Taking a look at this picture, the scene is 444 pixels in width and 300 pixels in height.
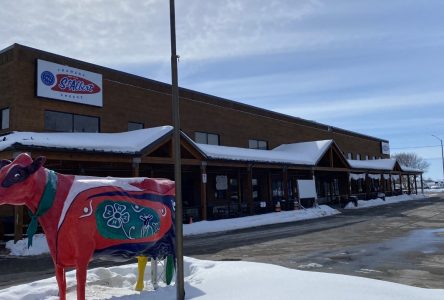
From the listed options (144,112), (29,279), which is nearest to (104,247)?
(29,279)

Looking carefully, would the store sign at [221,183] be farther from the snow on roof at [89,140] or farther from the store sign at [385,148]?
the store sign at [385,148]

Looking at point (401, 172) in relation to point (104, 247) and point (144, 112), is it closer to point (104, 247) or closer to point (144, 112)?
point (144, 112)

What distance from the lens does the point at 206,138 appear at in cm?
3397

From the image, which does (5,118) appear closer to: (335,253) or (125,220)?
(335,253)

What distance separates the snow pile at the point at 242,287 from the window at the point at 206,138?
2322 cm

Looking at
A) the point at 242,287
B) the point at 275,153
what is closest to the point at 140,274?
Result: the point at 242,287

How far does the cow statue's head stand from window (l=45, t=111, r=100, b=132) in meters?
17.0

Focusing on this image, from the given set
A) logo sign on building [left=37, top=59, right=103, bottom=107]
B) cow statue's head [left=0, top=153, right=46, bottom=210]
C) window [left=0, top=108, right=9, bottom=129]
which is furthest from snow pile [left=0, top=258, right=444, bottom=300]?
logo sign on building [left=37, top=59, right=103, bottom=107]

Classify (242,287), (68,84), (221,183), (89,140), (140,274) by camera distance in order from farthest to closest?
1. (221,183)
2. (68,84)
3. (89,140)
4. (140,274)
5. (242,287)

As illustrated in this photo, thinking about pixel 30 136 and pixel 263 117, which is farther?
pixel 263 117

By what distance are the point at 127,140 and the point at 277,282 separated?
15779mm

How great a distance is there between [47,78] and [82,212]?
17551 millimetres

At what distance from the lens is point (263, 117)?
4128cm

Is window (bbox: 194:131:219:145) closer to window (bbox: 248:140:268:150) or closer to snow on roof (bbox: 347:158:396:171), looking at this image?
window (bbox: 248:140:268:150)
